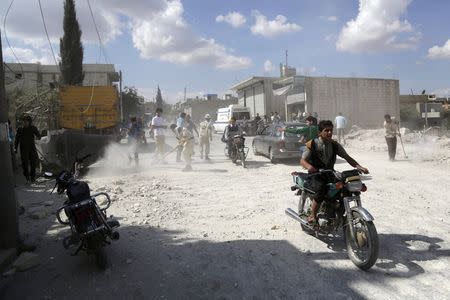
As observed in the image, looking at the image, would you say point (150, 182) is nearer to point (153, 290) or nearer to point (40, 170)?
point (40, 170)

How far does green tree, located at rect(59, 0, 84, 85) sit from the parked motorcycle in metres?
27.0

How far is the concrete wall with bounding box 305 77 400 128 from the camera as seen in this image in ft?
101

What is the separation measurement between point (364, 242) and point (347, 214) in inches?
14.8

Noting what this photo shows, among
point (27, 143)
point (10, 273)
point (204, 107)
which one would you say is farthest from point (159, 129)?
point (204, 107)

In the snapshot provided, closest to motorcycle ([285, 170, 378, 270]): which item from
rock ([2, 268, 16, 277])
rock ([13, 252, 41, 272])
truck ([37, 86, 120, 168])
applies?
rock ([13, 252, 41, 272])

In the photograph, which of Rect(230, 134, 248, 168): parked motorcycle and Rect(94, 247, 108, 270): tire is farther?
Rect(230, 134, 248, 168): parked motorcycle

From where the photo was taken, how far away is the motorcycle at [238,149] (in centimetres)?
1334

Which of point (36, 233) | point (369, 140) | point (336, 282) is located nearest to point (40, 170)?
point (36, 233)

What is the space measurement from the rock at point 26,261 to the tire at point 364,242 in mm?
3720

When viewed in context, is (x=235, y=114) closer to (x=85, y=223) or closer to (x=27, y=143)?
(x=27, y=143)

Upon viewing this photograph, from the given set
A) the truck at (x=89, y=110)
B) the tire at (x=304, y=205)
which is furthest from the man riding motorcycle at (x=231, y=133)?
the tire at (x=304, y=205)

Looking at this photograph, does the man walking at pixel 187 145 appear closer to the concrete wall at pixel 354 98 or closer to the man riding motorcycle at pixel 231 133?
the man riding motorcycle at pixel 231 133

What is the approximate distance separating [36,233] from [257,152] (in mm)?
11197

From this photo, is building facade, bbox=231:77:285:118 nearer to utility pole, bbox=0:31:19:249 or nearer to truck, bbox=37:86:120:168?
truck, bbox=37:86:120:168
